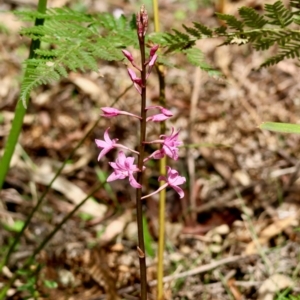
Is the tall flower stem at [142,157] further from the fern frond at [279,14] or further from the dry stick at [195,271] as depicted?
the dry stick at [195,271]

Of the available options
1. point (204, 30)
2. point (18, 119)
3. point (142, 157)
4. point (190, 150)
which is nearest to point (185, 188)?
point (190, 150)

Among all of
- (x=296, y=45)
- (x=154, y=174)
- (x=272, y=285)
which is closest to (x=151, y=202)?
(x=154, y=174)

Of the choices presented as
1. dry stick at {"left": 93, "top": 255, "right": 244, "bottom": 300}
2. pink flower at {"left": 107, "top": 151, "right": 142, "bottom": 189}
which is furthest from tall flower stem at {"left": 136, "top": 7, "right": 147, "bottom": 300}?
dry stick at {"left": 93, "top": 255, "right": 244, "bottom": 300}

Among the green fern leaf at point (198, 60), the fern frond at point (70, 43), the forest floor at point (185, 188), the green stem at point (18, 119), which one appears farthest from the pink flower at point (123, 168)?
the forest floor at point (185, 188)

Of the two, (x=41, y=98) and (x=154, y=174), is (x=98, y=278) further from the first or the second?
(x=41, y=98)

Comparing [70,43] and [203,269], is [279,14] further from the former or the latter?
[203,269]

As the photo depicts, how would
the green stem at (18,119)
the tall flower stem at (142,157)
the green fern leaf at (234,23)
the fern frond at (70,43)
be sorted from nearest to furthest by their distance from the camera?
the tall flower stem at (142,157) → the fern frond at (70,43) → the green fern leaf at (234,23) → the green stem at (18,119)

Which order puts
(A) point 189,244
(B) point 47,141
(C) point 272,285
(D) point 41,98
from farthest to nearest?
(D) point 41,98, (B) point 47,141, (A) point 189,244, (C) point 272,285

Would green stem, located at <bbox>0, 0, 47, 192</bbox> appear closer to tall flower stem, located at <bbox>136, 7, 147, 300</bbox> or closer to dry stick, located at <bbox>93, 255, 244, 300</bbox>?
tall flower stem, located at <bbox>136, 7, 147, 300</bbox>

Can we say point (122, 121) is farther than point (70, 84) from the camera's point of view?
No
